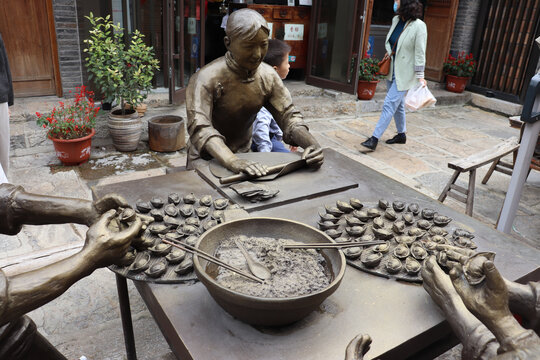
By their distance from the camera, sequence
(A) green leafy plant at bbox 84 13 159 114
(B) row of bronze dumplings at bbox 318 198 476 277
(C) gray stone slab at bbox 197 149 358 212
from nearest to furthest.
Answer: (B) row of bronze dumplings at bbox 318 198 476 277
(C) gray stone slab at bbox 197 149 358 212
(A) green leafy plant at bbox 84 13 159 114

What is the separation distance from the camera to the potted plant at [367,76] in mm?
7461

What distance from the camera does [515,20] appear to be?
8250 mm

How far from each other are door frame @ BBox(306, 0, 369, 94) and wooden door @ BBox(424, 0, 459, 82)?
2752 mm

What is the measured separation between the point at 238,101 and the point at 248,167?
0.72 metres

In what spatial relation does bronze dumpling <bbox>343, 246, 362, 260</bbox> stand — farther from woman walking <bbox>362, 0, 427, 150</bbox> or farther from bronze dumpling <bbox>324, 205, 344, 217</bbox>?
woman walking <bbox>362, 0, 427, 150</bbox>

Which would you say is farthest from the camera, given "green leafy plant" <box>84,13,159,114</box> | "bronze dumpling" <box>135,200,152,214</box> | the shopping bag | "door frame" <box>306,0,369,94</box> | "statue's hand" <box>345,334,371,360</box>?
"door frame" <box>306,0,369,94</box>

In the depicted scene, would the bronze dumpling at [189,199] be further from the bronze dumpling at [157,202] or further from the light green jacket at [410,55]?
the light green jacket at [410,55]

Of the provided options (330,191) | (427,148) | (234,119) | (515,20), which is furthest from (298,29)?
(330,191)

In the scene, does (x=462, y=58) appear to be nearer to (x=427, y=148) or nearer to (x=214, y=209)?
(x=427, y=148)

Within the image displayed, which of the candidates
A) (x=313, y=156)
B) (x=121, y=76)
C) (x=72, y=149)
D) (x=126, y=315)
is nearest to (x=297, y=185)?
(x=313, y=156)

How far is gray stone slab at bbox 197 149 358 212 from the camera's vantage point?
205cm

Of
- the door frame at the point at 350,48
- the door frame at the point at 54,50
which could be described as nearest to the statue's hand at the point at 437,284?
the door frame at the point at 54,50

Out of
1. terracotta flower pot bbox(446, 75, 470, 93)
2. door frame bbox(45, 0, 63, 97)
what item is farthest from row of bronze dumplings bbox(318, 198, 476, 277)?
terracotta flower pot bbox(446, 75, 470, 93)

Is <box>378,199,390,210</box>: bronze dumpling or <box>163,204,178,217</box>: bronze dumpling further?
<box>378,199,390,210</box>: bronze dumpling
